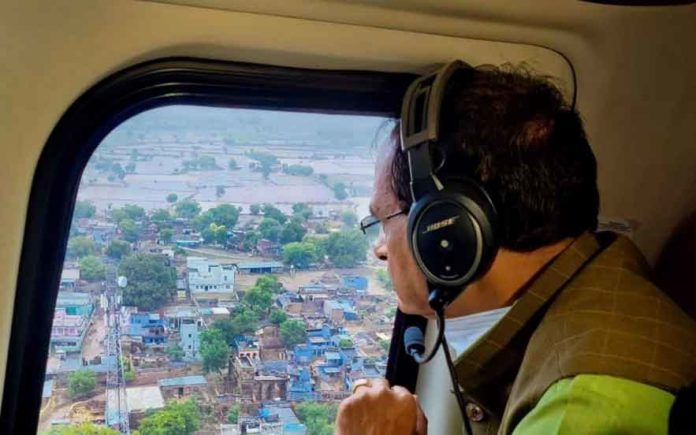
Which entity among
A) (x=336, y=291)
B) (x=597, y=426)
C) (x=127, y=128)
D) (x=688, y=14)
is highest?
A: (x=688, y=14)

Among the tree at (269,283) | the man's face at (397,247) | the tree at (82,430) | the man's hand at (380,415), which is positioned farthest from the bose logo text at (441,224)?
the tree at (82,430)

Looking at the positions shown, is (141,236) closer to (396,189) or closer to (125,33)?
(125,33)

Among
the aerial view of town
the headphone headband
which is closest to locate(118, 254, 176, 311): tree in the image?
the aerial view of town

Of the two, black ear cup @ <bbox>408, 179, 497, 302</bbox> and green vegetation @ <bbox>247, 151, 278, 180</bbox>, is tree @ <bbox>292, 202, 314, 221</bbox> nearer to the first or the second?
green vegetation @ <bbox>247, 151, 278, 180</bbox>

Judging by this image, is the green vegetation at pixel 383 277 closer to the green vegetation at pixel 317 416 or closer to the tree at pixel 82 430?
the green vegetation at pixel 317 416

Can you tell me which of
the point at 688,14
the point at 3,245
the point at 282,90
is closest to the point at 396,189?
the point at 282,90

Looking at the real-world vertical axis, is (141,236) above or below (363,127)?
below

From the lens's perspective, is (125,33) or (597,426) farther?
(125,33)
